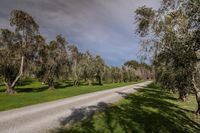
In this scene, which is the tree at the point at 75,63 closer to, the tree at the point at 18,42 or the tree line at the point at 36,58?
the tree line at the point at 36,58

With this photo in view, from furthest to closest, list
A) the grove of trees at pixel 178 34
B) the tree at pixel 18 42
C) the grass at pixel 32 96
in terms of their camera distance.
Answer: the tree at pixel 18 42 < the grass at pixel 32 96 < the grove of trees at pixel 178 34

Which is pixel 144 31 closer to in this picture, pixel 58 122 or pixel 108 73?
pixel 58 122

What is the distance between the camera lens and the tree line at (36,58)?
4781 centimetres

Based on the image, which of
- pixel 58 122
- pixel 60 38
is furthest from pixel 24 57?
pixel 58 122

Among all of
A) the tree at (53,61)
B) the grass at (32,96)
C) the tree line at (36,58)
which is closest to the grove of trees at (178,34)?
the tree line at (36,58)

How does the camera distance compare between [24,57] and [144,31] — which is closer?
[144,31]

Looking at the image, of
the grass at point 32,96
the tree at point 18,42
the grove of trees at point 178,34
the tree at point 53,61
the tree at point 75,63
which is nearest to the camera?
the grove of trees at point 178,34

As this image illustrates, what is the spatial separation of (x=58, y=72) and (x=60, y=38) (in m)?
11.0

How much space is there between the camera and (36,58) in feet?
186

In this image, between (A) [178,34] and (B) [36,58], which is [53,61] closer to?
(B) [36,58]

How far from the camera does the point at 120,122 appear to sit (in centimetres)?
1516

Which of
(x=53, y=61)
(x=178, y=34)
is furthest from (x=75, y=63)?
(x=178, y=34)

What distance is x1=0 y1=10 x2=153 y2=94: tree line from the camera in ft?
157

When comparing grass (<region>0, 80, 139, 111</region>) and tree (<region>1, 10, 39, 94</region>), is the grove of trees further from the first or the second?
Answer: tree (<region>1, 10, 39, 94</region>)
